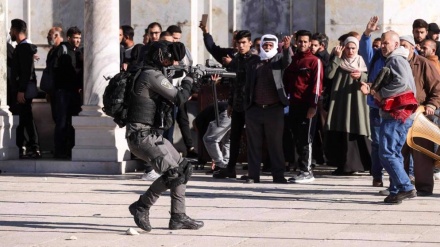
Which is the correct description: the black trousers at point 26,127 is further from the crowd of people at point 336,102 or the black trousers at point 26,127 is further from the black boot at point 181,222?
the black boot at point 181,222

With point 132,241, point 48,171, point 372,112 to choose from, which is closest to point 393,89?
point 372,112

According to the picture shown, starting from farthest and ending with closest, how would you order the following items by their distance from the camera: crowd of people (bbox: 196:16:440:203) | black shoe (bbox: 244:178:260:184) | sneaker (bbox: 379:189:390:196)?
1. black shoe (bbox: 244:178:260:184)
2. sneaker (bbox: 379:189:390:196)
3. crowd of people (bbox: 196:16:440:203)

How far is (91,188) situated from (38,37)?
251 inches

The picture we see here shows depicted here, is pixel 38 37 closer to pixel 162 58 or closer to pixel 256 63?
pixel 256 63

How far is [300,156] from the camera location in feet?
52.9

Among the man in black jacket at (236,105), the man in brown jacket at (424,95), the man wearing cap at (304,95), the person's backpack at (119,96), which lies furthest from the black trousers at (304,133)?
the person's backpack at (119,96)

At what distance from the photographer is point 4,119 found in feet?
59.1

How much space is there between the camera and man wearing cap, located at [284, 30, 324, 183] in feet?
52.6

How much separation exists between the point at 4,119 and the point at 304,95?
4469mm

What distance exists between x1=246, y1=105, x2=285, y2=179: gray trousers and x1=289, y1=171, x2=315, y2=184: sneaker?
0.56ft

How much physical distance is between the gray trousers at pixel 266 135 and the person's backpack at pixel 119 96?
179 inches

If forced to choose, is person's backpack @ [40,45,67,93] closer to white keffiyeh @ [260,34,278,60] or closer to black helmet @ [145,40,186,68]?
white keffiyeh @ [260,34,278,60]

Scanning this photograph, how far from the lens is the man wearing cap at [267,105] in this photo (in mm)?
15836

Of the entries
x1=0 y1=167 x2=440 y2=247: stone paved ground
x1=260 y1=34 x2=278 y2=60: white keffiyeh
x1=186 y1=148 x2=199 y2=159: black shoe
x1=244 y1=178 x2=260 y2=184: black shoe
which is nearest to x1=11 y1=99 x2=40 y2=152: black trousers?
x1=0 y1=167 x2=440 y2=247: stone paved ground
